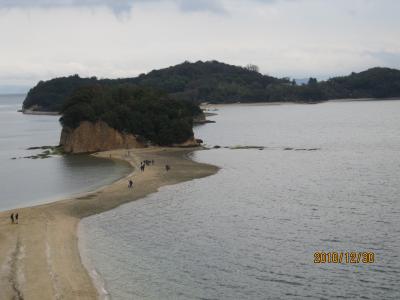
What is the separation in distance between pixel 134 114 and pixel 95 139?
26.0 ft

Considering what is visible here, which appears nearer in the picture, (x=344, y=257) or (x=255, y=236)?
(x=344, y=257)

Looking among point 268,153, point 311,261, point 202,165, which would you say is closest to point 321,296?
point 311,261

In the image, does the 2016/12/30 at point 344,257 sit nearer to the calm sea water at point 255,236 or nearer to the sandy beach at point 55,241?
the calm sea water at point 255,236

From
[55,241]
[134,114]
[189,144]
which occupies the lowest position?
[55,241]

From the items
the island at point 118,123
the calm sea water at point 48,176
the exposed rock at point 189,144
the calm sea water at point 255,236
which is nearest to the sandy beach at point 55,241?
the calm sea water at point 255,236

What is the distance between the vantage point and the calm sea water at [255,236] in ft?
93.8

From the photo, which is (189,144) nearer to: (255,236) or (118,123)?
(118,123)

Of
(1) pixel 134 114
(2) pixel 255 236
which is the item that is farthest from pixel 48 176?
(2) pixel 255 236

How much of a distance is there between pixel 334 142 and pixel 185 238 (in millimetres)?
72989

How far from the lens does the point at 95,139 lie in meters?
94.9

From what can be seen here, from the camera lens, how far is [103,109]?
95562 mm

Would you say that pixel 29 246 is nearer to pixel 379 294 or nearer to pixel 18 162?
pixel 379 294

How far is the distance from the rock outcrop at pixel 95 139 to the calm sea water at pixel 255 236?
102 feet

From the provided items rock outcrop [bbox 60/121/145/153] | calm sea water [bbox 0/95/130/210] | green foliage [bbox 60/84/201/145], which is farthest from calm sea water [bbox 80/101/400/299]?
rock outcrop [bbox 60/121/145/153]
